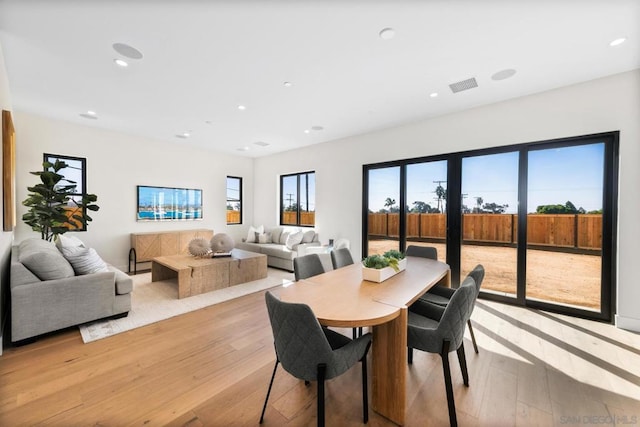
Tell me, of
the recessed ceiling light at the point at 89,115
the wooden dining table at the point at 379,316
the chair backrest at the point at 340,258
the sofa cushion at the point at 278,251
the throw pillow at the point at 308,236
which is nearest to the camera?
the wooden dining table at the point at 379,316

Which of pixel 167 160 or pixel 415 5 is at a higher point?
pixel 415 5

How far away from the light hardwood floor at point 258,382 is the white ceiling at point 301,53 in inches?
115

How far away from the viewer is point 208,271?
397cm

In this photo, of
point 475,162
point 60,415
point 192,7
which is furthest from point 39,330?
point 475,162

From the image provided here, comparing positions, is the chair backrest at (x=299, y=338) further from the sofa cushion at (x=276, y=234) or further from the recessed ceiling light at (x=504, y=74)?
the sofa cushion at (x=276, y=234)

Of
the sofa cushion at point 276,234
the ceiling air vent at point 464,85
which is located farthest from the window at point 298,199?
the ceiling air vent at point 464,85

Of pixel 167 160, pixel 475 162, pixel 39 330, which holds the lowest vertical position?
pixel 39 330

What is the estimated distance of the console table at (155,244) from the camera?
514 cm

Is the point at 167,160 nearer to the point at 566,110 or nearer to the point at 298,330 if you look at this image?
the point at 298,330

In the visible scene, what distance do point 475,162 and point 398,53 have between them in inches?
90.0

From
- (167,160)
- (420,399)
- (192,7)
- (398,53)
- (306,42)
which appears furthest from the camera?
(167,160)

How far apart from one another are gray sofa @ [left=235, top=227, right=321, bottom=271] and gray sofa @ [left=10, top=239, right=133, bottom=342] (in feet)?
9.51

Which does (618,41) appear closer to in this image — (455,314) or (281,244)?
(455,314)

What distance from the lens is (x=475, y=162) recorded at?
12.7 feet
